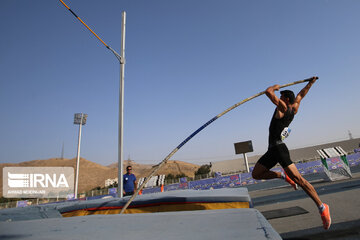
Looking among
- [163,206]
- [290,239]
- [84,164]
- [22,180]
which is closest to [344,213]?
[290,239]

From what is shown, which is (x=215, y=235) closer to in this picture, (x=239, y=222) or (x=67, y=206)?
(x=239, y=222)

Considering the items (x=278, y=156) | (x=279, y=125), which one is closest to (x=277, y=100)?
(x=279, y=125)

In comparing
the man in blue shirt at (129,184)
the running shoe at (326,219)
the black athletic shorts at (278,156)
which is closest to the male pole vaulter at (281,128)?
the black athletic shorts at (278,156)

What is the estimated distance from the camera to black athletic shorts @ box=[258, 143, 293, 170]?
114 inches

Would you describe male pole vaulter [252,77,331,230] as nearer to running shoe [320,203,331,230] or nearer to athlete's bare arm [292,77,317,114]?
athlete's bare arm [292,77,317,114]

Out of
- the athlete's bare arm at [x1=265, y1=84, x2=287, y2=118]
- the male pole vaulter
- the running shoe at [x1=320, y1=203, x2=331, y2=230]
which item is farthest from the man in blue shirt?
the running shoe at [x1=320, y1=203, x2=331, y2=230]

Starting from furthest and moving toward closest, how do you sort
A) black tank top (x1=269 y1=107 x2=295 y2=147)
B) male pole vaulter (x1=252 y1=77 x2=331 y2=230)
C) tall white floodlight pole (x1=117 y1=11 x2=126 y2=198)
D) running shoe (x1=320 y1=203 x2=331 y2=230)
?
tall white floodlight pole (x1=117 y1=11 x2=126 y2=198) → black tank top (x1=269 y1=107 x2=295 y2=147) → male pole vaulter (x1=252 y1=77 x2=331 y2=230) → running shoe (x1=320 y1=203 x2=331 y2=230)

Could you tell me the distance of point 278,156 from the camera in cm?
296

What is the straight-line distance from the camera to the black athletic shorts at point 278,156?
290 cm

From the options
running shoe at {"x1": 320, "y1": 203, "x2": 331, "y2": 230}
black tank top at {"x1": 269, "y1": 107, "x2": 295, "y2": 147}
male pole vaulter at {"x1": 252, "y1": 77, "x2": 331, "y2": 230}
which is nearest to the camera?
running shoe at {"x1": 320, "y1": 203, "x2": 331, "y2": 230}

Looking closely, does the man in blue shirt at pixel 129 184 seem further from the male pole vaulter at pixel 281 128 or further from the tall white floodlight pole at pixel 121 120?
the male pole vaulter at pixel 281 128

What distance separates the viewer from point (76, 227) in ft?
4.30

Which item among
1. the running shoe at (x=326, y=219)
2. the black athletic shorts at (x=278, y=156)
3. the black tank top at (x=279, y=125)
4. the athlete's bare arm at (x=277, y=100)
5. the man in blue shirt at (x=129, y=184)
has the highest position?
the athlete's bare arm at (x=277, y=100)

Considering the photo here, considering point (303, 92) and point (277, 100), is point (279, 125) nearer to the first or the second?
point (277, 100)
